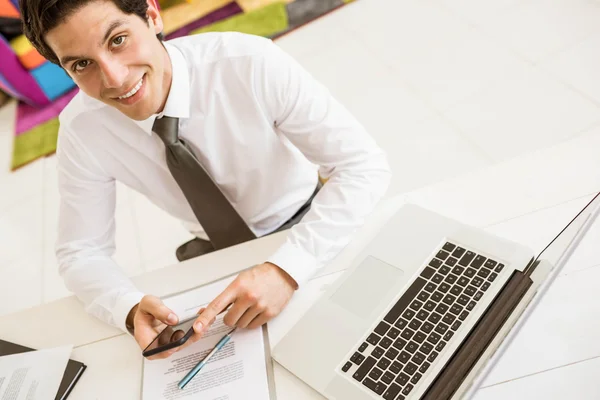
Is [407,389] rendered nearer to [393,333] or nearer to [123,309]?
[393,333]

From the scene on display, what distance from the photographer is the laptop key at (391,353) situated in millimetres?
872

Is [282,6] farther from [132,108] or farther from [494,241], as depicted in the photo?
[494,241]

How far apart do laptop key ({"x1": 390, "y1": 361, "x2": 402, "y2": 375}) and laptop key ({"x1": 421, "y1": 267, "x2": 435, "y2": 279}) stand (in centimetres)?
18

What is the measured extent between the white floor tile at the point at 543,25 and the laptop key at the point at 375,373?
2084mm

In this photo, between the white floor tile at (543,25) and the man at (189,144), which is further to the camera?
the white floor tile at (543,25)

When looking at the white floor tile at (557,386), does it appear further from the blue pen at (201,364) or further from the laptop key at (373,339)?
the blue pen at (201,364)

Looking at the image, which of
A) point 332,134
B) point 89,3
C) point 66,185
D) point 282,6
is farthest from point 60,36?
point 282,6

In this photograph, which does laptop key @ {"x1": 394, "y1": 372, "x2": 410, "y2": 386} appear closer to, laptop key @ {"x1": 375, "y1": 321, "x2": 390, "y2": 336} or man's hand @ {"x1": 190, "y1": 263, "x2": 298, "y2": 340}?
laptop key @ {"x1": 375, "y1": 321, "x2": 390, "y2": 336}

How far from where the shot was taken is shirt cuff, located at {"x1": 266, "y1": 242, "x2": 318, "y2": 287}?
1051 millimetres

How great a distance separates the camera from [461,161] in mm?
2168

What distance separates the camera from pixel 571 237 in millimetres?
803

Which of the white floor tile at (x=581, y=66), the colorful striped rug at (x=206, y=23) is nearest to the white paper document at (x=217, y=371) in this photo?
the white floor tile at (x=581, y=66)

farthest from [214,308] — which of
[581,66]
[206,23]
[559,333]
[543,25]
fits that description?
[206,23]

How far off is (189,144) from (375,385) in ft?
2.32
